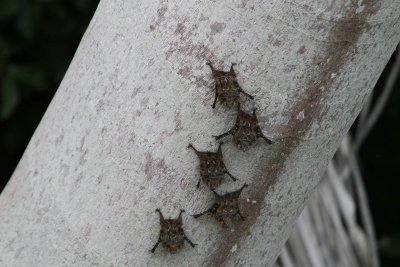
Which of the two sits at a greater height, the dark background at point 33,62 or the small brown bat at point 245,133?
the small brown bat at point 245,133

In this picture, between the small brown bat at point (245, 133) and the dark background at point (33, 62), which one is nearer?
the small brown bat at point (245, 133)

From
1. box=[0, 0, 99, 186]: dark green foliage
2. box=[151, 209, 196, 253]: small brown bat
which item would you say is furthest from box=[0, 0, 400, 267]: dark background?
box=[151, 209, 196, 253]: small brown bat

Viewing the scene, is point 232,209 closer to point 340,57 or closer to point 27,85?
point 340,57

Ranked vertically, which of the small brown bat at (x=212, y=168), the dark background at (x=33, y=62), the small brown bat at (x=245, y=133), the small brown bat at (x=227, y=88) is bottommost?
the dark background at (x=33, y=62)

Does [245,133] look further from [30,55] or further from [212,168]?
[30,55]

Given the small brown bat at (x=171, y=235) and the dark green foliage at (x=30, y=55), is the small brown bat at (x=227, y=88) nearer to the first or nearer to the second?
the small brown bat at (x=171, y=235)

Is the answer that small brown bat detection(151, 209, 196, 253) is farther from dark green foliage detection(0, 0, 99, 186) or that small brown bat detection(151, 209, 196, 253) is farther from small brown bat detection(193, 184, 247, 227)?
dark green foliage detection(0, 0, 99, 186)

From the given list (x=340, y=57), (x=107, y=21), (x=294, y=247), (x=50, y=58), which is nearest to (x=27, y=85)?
(x=50, y=58)

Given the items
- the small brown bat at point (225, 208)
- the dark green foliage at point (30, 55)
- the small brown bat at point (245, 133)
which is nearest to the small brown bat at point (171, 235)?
the small brown bat at point (225, 208)
